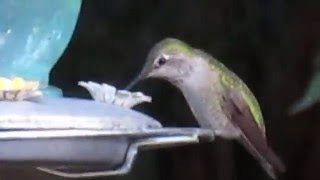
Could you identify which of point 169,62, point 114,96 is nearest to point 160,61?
point 169,62

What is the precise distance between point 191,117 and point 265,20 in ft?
0.47

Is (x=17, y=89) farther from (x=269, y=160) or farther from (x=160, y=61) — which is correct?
(x=269, y=160)

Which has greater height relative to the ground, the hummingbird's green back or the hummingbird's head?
the hummingbird's head

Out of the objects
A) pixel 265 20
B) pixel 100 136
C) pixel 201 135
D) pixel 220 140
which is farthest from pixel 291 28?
pixel 100 136

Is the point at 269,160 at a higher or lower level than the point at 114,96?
lower

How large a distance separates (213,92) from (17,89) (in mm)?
267

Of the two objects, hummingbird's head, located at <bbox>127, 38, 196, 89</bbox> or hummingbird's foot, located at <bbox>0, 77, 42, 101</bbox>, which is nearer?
hummingbird's foot, located at <bbox>0, 77, 42, 101</bbox>

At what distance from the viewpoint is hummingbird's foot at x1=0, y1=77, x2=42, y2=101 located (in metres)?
0.54

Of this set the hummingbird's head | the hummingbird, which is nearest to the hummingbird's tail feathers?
Result: the hummingbird

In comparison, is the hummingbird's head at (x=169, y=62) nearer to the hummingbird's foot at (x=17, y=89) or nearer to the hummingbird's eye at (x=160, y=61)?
the hummingbird's eye at (x=160, y=61)

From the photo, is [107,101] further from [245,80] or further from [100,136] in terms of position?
[245,80]

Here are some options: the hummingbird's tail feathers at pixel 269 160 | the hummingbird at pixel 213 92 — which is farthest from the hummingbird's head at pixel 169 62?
the hummingbird's tail feathers at pixel 269 160

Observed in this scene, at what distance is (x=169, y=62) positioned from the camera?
758mm

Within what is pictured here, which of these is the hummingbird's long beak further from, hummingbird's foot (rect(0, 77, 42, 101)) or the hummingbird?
hummingbird's foot (rect(0, 77, 42, 101))
